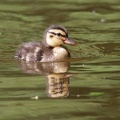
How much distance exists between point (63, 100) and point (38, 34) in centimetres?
403

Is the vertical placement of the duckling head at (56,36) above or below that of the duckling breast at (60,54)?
above

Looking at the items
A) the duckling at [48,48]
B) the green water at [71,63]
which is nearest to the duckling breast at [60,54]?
the duckling at [48,48]

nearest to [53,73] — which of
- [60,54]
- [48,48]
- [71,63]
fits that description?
[71,63]

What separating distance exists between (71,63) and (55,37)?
615 millimetres

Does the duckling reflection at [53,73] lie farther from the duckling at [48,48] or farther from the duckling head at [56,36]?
the duckling head at [56,36]

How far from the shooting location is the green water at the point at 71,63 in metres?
6.74

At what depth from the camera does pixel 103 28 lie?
37.3ft

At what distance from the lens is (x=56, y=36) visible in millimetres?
9555

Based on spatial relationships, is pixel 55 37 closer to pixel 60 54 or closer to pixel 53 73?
pixel 60 54

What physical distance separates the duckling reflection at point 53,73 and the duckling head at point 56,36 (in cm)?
47

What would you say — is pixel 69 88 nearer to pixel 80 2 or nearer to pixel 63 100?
pixel 63 100

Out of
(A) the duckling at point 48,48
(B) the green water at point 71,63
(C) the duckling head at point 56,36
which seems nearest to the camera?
(B) the green water at point 71,63

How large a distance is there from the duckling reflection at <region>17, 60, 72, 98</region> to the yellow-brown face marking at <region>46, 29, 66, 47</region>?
0.47 metres

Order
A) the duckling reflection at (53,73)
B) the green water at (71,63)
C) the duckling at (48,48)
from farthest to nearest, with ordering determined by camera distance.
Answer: the duckling at (48,48), the duckling reflection at (53,73), the green water at (71,63)
